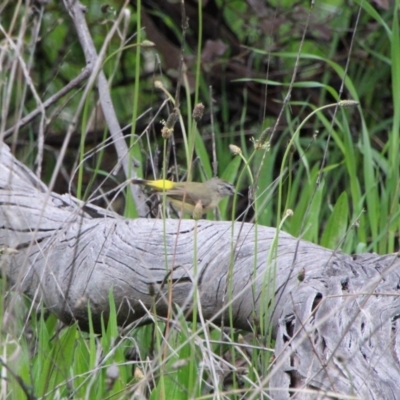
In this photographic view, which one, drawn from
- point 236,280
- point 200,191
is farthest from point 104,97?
point 236,280

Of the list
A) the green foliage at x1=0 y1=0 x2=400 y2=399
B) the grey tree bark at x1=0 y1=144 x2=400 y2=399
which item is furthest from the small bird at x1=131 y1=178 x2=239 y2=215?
the grey tree bark at x1=0 y1=144 x2=400 y2=399

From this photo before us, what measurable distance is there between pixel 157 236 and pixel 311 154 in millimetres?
1961

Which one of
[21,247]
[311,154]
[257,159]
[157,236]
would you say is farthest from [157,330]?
[311,154]

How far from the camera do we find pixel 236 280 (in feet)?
7.46

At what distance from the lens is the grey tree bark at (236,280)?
5.98 ft

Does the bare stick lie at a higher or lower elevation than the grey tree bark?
higher

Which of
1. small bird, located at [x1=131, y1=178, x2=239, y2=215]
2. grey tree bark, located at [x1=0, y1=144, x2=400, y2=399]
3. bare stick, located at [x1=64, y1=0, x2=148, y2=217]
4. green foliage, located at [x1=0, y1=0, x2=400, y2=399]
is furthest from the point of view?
green foliage, located at [x1=0, y1=0, x2=400, y2=399]

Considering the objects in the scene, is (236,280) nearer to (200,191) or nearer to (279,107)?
(200,191)

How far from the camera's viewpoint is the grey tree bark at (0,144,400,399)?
1.82 m

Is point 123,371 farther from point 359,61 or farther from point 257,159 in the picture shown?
point 359,61

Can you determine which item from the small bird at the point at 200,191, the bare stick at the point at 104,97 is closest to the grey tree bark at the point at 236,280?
the small bird at the point at 200,191

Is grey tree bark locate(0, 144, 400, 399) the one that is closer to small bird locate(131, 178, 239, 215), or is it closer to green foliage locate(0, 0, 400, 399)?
small bird locate(131, 178, 239, 215)

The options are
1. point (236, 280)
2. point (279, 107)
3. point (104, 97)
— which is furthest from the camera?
point (279, 107)

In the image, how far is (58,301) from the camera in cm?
241
